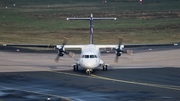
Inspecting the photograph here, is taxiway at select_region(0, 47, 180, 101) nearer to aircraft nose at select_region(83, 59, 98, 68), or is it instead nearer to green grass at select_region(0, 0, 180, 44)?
aircraft nose at select_region(83, 59, 98, 68)

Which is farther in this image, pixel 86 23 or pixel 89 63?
pixel 86 23

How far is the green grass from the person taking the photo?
7312 cm

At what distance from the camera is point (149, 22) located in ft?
301

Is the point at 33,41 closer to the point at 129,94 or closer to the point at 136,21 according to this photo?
the point at 136,21

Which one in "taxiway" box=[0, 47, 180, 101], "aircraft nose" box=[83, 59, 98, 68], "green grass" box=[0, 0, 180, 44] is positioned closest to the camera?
"taxiway" box=[0, 47, 180, 101]

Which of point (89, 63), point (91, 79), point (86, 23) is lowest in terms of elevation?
point (91, 79)

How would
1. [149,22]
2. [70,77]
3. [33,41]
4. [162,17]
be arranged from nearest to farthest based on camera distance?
[70,77] → [33,41] → [149,22] → [162,17]

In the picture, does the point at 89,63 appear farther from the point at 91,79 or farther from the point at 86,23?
the point at 86,23

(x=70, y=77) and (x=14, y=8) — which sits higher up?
(x=14, y=8)

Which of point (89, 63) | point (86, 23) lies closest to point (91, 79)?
point (89, 63)

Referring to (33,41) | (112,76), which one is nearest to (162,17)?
(33,41)

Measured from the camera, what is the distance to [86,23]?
93.7 m

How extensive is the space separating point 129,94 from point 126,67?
13.8 m

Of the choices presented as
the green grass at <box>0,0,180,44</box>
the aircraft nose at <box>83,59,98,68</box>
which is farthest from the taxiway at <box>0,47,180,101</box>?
the green grass at <box>0,0,180,44</box>
